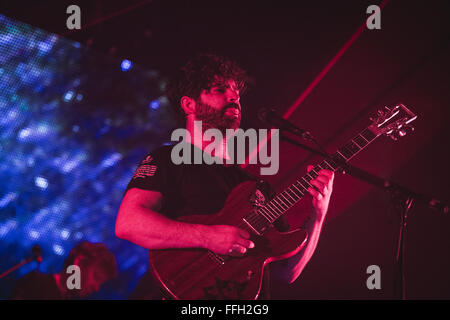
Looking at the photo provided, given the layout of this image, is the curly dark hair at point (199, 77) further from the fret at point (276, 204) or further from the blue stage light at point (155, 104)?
the blue stage light at point (155, 104)

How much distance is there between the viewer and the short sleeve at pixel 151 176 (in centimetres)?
191

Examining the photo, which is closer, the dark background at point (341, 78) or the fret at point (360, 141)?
the fret at point (360, 141)

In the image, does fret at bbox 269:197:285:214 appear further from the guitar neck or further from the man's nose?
the man's nose

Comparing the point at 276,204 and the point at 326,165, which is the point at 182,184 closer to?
the point at 276,204

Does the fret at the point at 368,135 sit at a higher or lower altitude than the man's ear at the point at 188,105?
lower

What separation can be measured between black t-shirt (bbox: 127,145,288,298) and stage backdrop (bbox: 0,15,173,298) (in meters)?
1.66

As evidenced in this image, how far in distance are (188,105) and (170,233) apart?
3.19ft

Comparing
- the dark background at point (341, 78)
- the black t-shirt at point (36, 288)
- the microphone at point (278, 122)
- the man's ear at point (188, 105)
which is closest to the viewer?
the microphone at point (278, 122)

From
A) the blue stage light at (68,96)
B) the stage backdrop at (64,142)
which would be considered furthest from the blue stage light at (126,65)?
the blue stage light at (68,96)

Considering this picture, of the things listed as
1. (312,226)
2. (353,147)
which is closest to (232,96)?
(353,147)

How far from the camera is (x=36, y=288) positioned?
2.99 metres

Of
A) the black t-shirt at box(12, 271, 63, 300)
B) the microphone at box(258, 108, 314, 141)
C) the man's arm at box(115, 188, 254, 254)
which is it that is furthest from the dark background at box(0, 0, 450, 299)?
the black t-shirt at box(12, 271, 63, 300)

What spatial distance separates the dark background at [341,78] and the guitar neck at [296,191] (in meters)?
0.92
